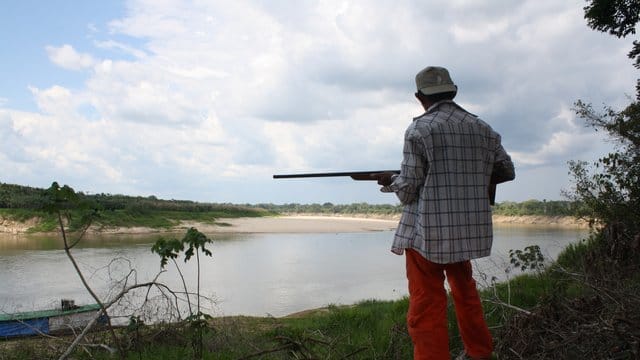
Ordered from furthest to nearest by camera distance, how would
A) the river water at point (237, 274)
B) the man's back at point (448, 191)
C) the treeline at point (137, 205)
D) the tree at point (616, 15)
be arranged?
the treeline at point (137, 205) → the river water at point (237, 274) → the tree at point (616, 15) → the man's back at point (448, 191)

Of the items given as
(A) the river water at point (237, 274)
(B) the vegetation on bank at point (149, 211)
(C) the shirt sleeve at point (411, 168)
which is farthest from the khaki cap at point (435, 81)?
(B) the vegetation on bank at point (149, 211)

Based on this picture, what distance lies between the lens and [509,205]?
2525 inches

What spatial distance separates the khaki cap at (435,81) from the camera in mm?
A: 2828

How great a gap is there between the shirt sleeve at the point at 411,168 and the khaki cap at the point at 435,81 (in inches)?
11.6

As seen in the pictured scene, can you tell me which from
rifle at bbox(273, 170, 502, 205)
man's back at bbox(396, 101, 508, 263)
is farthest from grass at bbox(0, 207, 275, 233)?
man's back at bbox(396, 101, 508, 263)

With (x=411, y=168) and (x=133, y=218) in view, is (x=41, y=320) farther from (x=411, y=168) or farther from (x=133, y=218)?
(x=133, y=218)

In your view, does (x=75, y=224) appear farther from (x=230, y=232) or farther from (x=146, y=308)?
(x=230, y=232)

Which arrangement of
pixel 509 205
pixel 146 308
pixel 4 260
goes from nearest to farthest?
pixel 146 308, pixel 4 260, pixel 509 205

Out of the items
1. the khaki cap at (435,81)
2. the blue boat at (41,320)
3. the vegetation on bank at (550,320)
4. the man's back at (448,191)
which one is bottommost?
the blue boat at (41,320)

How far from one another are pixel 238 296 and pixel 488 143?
13780 millimetres

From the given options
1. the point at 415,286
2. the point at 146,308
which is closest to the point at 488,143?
the point at 415,286

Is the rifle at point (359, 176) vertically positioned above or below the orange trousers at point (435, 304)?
above

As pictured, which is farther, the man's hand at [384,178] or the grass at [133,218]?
the grass at [133,218]

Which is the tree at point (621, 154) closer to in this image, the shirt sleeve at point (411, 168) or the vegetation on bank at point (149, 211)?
the shirt sleeve at point (411, 168)
